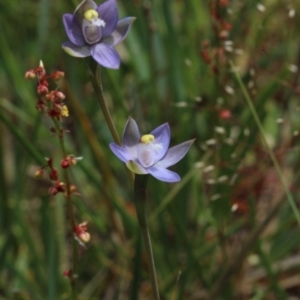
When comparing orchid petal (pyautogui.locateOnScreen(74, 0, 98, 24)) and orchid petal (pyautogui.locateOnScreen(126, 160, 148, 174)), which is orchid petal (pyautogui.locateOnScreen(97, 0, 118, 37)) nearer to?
orchid petal (pyautogui.locateOnScreen(74, 0, 98, 24))

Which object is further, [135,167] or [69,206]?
[69,206]

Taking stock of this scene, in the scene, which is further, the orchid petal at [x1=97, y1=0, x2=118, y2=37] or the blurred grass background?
the blurred grass background

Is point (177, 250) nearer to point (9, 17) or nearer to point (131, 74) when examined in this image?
point (131, 74)

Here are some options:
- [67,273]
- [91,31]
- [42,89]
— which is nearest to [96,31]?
[91,31]

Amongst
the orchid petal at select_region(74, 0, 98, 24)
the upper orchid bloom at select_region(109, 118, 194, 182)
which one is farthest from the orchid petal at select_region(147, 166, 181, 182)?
the orchid petal at select_region(74, 0, 98, 24)

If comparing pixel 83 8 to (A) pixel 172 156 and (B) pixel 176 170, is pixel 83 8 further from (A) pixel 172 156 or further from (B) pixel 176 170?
(B) pixel 176 170
